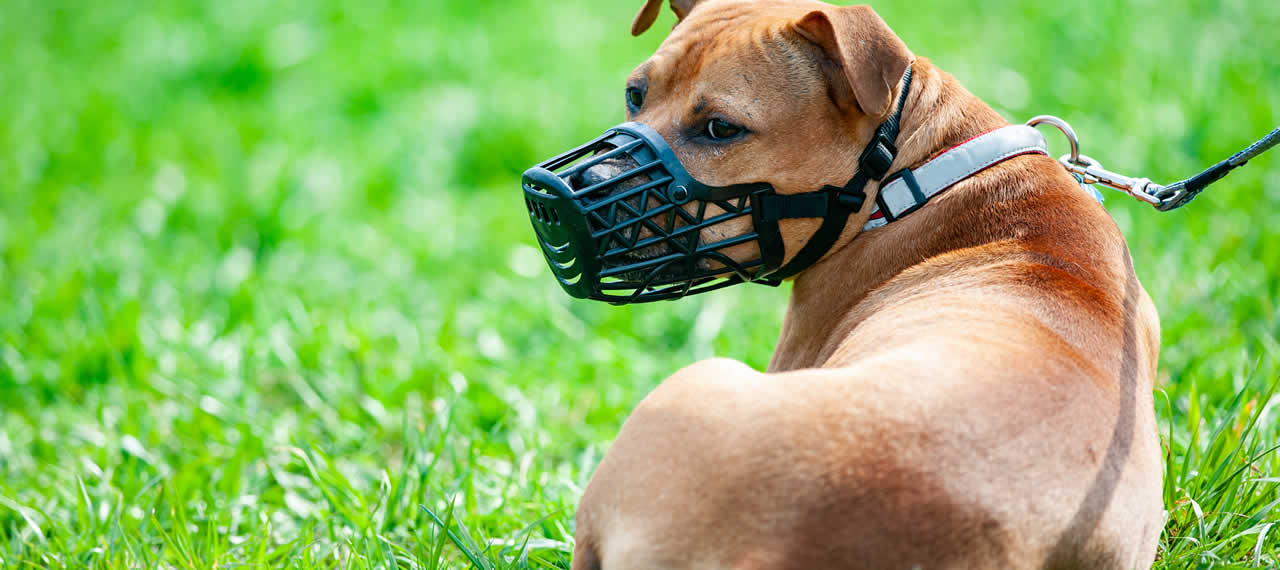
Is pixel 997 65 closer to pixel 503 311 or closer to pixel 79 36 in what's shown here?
pixel 503 311

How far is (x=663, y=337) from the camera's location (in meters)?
4.79

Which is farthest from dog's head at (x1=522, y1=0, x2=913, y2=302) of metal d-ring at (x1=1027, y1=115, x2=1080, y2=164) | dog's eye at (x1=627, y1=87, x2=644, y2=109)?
metal d-ring at (x1=1027, y1=115, x2=1080, y2=164)

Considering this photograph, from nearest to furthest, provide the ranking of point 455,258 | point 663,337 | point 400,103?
point 663,337 < point 455,258 < point 400,103

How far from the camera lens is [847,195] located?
2.72 m

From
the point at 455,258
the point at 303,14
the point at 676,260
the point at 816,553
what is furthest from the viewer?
the point at 303,14

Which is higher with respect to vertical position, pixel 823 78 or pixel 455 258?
pixel 823 78

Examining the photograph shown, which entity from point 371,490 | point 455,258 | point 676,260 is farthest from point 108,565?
point 455,258

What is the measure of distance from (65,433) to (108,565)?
1437 mm

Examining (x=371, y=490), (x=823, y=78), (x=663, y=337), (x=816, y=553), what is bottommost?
(x=663, y=337)

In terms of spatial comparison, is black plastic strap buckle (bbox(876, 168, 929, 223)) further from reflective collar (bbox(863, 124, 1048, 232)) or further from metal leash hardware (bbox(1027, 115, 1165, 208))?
metal leash hardware (bbox(1027, 115, 1165, 208))

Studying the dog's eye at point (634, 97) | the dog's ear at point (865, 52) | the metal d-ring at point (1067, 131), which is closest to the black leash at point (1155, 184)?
the metal d-ring at point (1067, 131)

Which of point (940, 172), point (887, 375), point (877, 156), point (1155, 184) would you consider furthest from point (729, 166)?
point (1155, 184)

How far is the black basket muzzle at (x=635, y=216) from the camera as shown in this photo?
2566mm

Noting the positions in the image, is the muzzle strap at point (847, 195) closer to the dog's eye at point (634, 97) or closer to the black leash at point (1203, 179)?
the dog's eye at point (634, 97)
